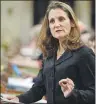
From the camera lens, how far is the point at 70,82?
9.29ft

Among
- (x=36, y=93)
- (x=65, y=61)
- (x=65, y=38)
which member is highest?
(x=65, y=38)

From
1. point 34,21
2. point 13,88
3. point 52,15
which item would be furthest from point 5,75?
point 34,21

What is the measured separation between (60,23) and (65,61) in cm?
29

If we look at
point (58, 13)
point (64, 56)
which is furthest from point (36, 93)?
point (58, 13)

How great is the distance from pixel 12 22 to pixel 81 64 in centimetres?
891

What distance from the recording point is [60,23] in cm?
318

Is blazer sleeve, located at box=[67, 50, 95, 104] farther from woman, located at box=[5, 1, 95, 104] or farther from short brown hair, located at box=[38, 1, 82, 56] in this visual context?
short brown hair, located at box=[38, 1, 82, 56]

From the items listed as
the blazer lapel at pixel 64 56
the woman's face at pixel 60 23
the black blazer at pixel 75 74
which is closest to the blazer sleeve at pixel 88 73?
the black blazer at pixel 75 74

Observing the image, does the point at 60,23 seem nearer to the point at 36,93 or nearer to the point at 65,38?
the point at 65,38

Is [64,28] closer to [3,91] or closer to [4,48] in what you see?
[3,91]

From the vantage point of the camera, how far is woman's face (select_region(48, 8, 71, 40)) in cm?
317

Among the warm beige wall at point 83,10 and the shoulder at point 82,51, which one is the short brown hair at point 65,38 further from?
the warm beige wall at point 83,10

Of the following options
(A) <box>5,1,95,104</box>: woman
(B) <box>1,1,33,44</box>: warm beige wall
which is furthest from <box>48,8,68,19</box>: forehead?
(B) <box>1,1,33,44</box>: warm beige wall

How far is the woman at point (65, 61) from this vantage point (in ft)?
10.1
